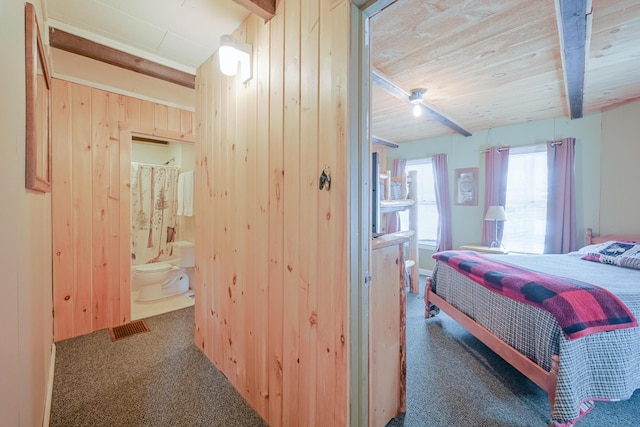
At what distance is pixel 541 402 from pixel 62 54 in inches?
162

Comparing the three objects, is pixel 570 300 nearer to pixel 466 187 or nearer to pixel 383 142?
pixel 466 187

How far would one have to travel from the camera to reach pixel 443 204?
4.39 metres

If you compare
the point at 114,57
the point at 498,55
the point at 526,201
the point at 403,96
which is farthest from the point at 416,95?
the point at 114,57

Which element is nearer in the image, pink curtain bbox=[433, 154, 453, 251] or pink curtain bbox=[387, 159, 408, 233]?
pink curtain bbox=[433, 154, 453, 251]

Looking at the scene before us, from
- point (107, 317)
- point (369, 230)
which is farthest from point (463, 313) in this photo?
point (107, 317)

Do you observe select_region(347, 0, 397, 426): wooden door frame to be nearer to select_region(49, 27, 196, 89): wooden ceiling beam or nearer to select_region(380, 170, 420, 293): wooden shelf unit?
select_region(49, 27, 196, 89): wooden ceiling beam

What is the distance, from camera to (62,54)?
1.99 m

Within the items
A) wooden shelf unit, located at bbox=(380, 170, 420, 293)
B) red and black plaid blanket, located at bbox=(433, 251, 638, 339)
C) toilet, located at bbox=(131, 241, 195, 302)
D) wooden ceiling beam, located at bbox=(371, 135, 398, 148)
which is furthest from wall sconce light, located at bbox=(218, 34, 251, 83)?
wooden ceiling beam, located at bbox=(371, 135, 398, 148)

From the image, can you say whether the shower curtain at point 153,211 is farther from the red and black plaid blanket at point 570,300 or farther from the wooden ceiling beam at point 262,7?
the red and black plaid blanket at point 570,300

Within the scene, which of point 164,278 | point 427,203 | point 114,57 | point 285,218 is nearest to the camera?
point 285,218

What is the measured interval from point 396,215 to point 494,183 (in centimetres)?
161

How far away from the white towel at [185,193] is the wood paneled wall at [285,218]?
A: 2081mm

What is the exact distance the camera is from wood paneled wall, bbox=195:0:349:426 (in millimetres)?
1072

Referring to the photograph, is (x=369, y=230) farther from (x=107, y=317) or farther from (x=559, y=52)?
(x=107, y=317)
